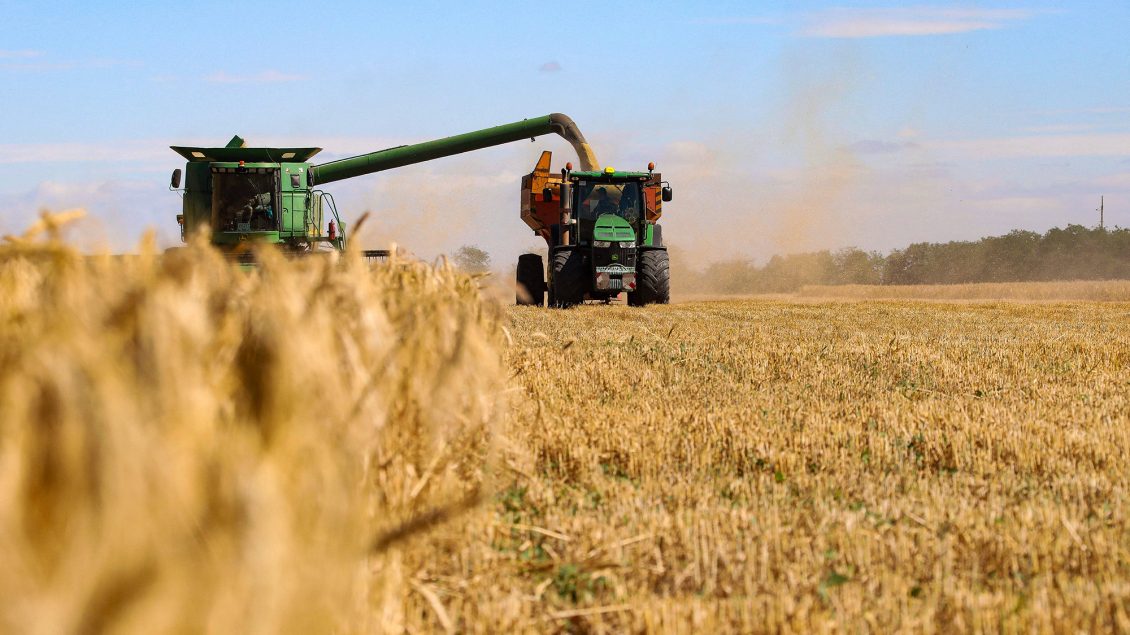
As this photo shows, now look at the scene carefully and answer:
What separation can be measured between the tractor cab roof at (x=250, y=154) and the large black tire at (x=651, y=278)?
21.3 ft

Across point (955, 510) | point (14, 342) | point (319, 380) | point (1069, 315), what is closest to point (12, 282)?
point (14, 342)

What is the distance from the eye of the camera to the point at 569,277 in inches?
788

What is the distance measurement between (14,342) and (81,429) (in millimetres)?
822

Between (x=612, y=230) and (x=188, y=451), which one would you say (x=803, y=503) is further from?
(x=612, y=230)

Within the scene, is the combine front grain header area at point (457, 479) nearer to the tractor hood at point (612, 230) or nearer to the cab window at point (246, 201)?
the cab window at point (246, 201)

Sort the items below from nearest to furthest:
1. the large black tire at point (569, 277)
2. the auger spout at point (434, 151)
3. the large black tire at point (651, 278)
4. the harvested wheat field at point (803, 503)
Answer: the harvested wheat field at point (803, 503)
the large black tire at point (569, 277)
the large black tire at point (651, 278)
the auger spout at point (434, 151)

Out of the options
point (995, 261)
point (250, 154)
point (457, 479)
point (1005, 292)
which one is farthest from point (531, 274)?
point (995, 261)

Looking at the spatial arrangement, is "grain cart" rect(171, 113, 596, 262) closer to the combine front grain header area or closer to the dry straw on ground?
the combine front grain header area

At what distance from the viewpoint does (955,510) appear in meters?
4.47

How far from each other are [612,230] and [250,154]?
6.62m

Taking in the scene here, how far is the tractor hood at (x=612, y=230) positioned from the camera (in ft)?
66.0

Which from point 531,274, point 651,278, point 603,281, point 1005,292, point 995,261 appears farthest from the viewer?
point 995,261

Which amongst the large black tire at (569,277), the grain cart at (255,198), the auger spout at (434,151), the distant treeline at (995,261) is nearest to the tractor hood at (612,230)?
the large black tire at (569,277)

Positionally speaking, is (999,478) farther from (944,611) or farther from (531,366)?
(531,366)
